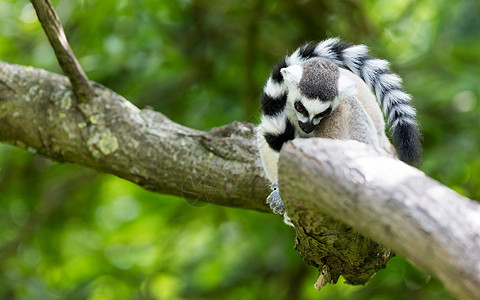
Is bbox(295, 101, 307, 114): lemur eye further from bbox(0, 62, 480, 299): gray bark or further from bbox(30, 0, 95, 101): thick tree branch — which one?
bbox(30, 0, 95, 101): thick tree branch

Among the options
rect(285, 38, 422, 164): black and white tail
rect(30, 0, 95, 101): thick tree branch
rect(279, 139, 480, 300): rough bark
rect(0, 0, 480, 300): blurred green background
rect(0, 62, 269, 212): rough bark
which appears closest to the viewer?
rect(279, 139, 480, 300): rough bark

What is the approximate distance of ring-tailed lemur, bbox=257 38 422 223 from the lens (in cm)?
365

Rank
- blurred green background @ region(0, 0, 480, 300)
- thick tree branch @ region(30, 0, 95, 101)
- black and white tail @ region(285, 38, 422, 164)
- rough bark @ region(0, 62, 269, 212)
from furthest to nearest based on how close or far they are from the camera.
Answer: blurred green background @ region(0, 0, 480, 300)
rough bark @ region(0, 62, 269, 212)
thick tree branch @ region(30, 0, 95, 101)
black and white tail @ region(285, 38, 422, 164)

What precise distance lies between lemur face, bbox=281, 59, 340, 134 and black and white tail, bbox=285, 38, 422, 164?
6.8 inches

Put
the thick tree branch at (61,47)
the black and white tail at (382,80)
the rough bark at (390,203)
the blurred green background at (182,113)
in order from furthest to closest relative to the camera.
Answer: the blurred green background at (182,113)
the thick tree branch at (61,47)
the black and white tail at (382,80)
the rough bark at (390,203)

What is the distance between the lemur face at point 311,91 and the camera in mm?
3689

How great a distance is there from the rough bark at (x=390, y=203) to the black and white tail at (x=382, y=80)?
4.21 feet

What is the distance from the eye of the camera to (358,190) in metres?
2.15

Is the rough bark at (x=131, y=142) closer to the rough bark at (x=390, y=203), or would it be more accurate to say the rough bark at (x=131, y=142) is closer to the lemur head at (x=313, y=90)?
the lemur head at (x=313, y=90)

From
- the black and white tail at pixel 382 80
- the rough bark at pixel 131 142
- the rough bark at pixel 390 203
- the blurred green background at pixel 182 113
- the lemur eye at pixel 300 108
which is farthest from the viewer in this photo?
the blurred green background at pixel 182 113

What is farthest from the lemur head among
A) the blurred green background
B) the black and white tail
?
the blurred green background

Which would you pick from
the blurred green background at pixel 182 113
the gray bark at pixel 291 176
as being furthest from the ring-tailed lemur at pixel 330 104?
the blurred green background at pixel 182 113

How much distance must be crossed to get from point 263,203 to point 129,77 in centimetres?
271

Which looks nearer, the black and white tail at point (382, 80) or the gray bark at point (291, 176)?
the gray bark at point (291, 176)
